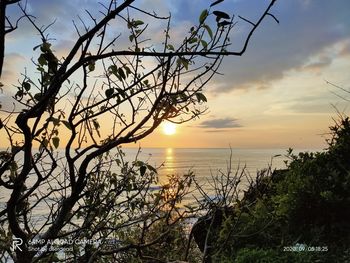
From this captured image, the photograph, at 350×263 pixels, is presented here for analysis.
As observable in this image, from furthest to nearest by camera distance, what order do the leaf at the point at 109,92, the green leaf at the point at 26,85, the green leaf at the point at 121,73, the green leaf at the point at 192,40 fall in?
the green leaf at the point at 192,40 → the green leaf at the point at 26,85 → the green leaf at the point at 121,73 → the leaf at the point at 109,92

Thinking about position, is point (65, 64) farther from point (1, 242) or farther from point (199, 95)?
point (1, 242)

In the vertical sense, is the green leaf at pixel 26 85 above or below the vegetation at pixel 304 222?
above

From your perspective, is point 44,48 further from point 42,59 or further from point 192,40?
point 192,40

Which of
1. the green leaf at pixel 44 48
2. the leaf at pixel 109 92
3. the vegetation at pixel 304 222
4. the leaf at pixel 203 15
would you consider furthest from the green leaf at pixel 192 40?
the vegetation at pixel 304 222

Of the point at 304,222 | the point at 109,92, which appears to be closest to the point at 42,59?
the point at 109,92

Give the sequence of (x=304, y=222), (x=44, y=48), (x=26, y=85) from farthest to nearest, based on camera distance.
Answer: (x=304, y=222) < (x=26, y=85) < (x=44, y=48)

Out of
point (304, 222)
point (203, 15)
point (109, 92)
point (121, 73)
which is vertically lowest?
point (304, 222)

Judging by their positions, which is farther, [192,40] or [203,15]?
[192,40]

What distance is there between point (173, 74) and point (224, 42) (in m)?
0.58

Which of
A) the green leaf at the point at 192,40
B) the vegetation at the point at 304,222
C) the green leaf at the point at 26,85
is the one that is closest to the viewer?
the green leaf at the point at 26,85

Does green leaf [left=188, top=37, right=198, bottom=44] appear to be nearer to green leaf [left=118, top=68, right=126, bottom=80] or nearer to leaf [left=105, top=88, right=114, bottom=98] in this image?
green leaf [left=118, top=68, right=126, bottom=80]

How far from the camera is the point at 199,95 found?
101 inches

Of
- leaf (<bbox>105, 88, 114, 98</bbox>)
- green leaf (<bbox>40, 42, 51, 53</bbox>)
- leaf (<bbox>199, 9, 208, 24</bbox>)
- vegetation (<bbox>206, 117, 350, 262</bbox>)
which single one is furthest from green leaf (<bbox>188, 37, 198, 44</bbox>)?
vegetation (<bbox>206, 117, 350, 262</bbox>)

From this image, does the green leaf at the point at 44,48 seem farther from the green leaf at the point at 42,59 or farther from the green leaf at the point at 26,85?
the green leaf at the point at 26,85
